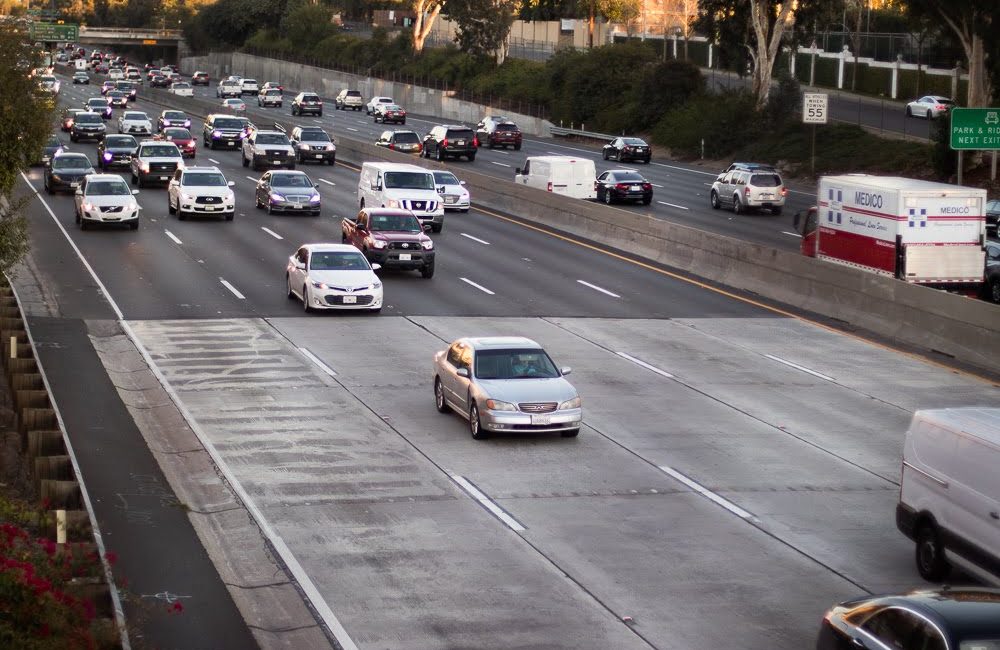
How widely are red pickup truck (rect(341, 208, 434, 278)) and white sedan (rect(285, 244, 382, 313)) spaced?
404 cm

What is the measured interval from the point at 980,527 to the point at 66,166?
4188 centimetres

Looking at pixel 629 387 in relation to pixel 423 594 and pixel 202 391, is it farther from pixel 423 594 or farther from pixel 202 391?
pixel 423 594

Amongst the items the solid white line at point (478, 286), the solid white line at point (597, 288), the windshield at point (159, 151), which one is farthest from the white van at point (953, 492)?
the windshield at point (159, 151)

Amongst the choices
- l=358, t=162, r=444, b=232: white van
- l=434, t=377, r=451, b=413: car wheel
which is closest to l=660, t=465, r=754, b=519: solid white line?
l=434, t=377, r=451, b=413: car wheel

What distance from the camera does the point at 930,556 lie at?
49.4 feet

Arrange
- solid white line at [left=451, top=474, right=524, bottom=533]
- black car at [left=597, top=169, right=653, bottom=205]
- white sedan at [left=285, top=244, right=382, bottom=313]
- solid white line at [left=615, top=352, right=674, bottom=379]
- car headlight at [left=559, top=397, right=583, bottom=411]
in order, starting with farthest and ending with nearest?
black car at [left=597, top=169, right=653, bottom=205]
white sedan at [left=285, top=244, right=382, bottom=313]
solid white line at [left=615, top=352, right=674, bottom=379]
car headlight at [left=559, top=397, right=583, bottom=411]
solid white line at [left=451, top=474, right=524, bottom=533]

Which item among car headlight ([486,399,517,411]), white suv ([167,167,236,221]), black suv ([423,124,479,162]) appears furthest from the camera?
black suv ([423,124,479,162])

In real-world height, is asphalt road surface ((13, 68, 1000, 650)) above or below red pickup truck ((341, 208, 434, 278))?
below

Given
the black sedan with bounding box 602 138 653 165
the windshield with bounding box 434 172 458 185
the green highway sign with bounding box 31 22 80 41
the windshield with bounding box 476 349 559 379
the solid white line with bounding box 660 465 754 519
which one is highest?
the green highway sign with bounding box 31 22 80 41

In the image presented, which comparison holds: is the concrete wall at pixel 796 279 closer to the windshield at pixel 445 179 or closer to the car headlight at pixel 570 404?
the windshield at pixel 445 179

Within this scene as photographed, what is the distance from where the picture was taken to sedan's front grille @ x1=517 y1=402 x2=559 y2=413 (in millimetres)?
20625

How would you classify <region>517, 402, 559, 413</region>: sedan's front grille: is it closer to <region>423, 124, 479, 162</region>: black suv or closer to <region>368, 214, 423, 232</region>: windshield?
<region>368, 214, 423, 232</region>: windshield

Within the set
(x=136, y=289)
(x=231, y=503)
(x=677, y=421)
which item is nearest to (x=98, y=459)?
(x=231, y=503)

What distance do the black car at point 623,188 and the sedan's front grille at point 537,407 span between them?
109 ft
